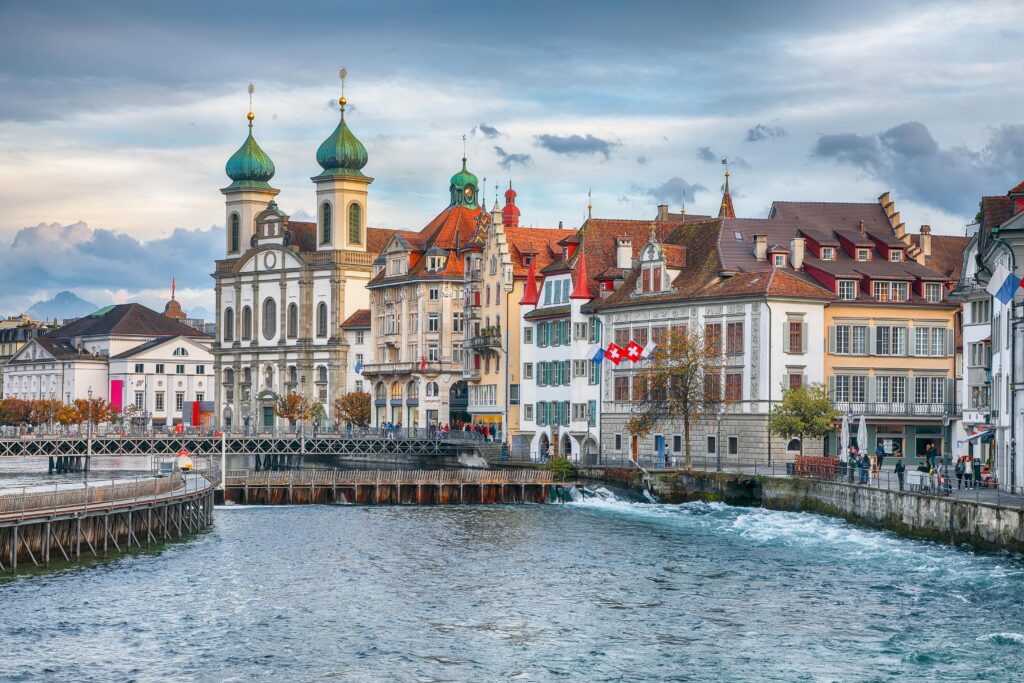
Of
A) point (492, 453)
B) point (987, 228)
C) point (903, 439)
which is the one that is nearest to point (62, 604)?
point (987, 228)

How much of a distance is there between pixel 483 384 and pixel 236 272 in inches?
2209

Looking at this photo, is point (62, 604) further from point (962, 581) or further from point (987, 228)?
point (987, 228)

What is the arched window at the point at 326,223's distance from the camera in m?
168

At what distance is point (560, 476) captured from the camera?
311 ft

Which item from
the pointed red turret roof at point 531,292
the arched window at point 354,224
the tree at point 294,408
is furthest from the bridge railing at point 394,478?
the arched window at point 354,224

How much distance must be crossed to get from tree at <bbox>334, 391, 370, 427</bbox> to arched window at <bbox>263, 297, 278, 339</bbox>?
62.4 feet

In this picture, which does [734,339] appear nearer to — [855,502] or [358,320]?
[855,502]

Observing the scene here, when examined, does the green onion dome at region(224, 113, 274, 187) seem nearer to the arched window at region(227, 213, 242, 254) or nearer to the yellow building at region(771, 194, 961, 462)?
the arched window at region(227, 213, 242, 254)

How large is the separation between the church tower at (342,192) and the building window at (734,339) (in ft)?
256

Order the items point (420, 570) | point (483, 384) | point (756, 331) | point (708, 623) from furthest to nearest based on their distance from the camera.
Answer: point (483, 384) → point (756, 331) → point (420, 570) → point (708, 623)

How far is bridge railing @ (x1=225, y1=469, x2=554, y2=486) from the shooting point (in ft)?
302

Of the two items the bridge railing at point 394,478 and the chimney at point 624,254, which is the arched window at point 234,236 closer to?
the chimney at point 624,254

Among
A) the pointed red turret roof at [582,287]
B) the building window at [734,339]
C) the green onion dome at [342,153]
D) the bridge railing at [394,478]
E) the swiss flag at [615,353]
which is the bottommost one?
the bridge railing at [394,478]

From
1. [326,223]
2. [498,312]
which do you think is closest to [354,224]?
[326,223]
